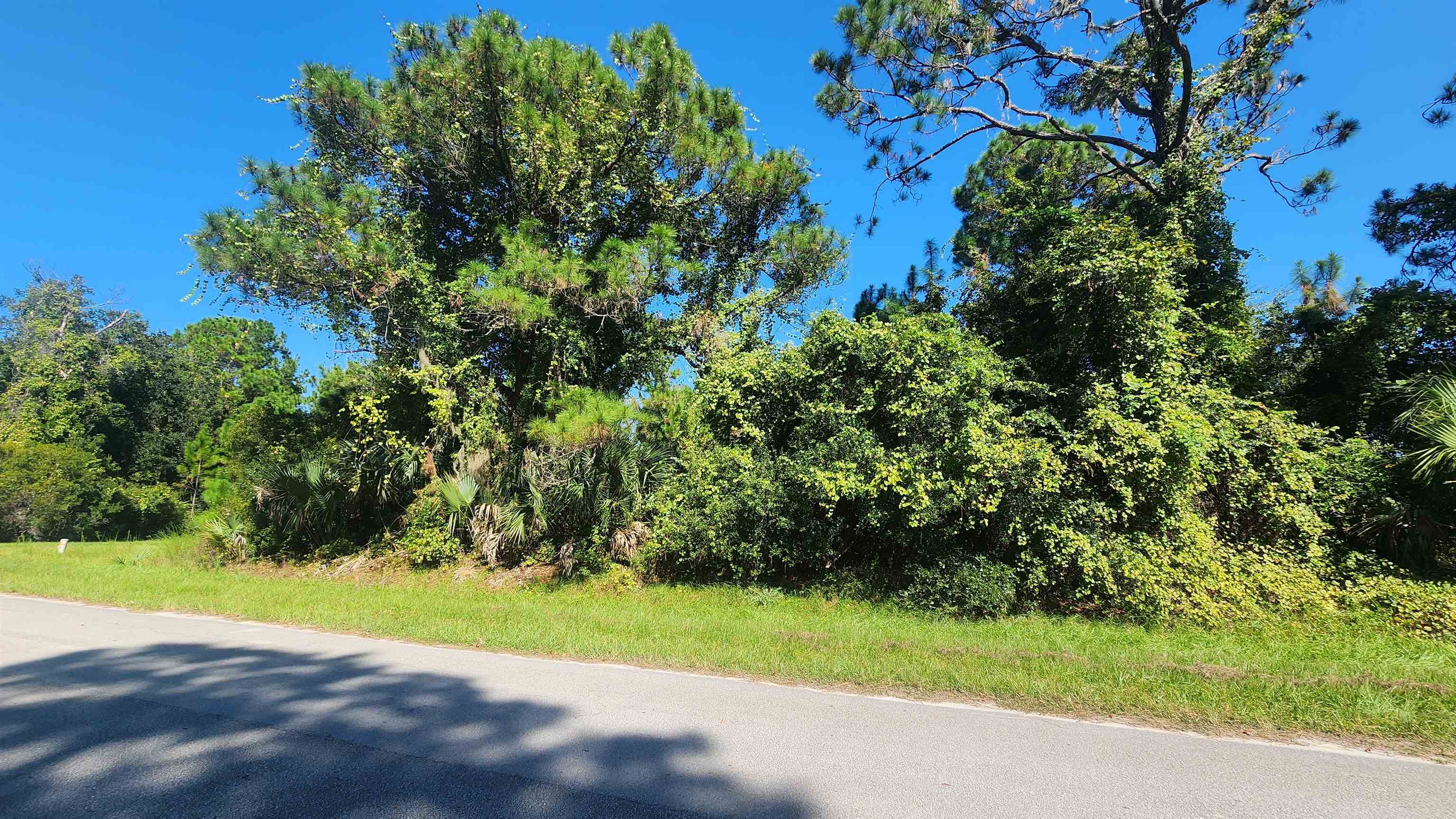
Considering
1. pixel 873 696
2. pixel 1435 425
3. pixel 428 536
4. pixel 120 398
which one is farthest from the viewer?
pixel 120 398

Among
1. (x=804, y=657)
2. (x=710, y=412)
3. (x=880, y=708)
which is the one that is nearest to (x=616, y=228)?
(x=710, y=412)

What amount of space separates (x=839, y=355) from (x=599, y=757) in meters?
8.04

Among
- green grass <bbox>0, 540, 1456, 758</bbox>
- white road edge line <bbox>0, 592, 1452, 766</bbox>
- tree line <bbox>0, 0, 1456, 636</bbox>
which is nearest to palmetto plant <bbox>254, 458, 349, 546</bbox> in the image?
tree line <bbox>0, 0, 1456, 636</bbox>

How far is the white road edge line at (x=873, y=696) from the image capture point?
4289 mm

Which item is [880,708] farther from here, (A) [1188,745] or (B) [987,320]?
(B) [987,320]

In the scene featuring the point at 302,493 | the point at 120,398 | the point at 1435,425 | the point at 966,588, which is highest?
the point at 120,398

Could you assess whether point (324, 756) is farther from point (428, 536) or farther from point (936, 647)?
point (428, 536)

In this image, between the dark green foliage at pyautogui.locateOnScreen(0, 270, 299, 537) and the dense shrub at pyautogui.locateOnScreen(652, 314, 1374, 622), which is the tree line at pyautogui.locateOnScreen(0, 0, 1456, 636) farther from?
the dark green foliage at pyautogui.locateOnScreen(0, 270, 299, 537)

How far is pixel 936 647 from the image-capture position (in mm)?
7031

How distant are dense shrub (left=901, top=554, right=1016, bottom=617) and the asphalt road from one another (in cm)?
406

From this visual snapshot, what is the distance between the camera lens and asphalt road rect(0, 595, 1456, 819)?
11.0ft

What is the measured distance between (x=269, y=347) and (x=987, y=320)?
71.4 ft

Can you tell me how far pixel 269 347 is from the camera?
20.9 meters

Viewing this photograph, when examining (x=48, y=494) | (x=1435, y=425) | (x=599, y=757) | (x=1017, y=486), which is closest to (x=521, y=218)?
(x=1017, y=486)
